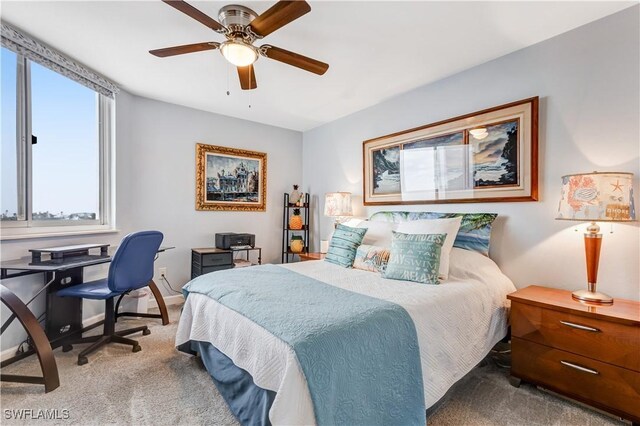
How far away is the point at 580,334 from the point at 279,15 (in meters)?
2.49

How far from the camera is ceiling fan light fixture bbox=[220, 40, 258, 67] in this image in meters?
1.84

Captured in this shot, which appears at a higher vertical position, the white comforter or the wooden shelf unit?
the wooden shelf unit

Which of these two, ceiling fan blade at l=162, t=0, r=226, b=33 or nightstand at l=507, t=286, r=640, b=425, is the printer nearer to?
ceiling fan blade at l=162, t=0, r=226, b=33

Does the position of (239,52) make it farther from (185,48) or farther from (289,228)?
(289,228)

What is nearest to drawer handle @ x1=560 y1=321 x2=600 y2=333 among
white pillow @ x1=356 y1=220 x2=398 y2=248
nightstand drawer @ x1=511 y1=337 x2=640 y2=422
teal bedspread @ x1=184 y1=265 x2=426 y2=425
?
nightstand drawer @ x1=511 y1=337 x2=640 y2=422

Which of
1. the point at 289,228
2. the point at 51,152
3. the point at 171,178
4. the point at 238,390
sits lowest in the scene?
the point at 238,390

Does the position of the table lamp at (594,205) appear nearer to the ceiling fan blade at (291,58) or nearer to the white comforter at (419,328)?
the white comforter at (419,328)

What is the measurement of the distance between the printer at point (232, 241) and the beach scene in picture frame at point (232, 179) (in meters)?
0.59

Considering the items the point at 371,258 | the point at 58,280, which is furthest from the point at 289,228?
the point at 58,280

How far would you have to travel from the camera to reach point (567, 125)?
2.08 metres

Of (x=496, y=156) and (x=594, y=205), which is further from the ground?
(x=496, y=156)

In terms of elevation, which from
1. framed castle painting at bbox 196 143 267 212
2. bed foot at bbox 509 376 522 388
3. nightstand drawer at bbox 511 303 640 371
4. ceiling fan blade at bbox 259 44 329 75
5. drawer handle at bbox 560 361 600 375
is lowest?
bed foot at bbox 509 376 522 388

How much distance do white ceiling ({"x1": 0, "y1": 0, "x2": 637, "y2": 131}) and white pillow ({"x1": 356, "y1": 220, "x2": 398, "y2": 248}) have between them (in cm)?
145

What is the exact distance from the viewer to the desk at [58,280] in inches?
81.0
